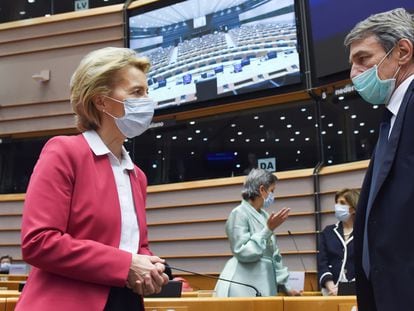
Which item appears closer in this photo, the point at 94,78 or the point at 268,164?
the point at 94,78

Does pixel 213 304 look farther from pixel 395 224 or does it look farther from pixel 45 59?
pixel 45 59

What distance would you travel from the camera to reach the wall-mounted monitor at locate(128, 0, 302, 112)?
7867 millimetres

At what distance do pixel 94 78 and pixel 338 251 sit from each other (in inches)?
125

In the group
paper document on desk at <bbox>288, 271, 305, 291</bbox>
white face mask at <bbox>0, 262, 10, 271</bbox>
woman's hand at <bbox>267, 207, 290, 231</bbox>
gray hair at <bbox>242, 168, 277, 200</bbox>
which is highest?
gray hair at <bbox>242, 168, 277, 200</bbox>

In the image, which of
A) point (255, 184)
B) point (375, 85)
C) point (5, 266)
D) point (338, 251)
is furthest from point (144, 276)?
point (5, 266)

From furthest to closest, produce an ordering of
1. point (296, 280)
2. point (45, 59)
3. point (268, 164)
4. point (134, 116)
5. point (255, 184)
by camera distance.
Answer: point (45, 59) < point (268, 164) < point (296, 280) < point (255, 184) < point (134, 116)

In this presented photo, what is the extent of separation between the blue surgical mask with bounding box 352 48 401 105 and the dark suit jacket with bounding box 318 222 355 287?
2.56 m

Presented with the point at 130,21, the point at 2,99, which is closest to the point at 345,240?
the point at 130,21

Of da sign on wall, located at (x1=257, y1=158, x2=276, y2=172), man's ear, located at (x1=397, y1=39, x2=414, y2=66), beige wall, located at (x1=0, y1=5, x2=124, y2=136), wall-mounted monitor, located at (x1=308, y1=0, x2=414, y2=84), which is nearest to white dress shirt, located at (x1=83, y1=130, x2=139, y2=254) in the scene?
man's ear, located at (x1=397, y1=39, x2=414, y2=66)

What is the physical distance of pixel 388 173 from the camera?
5.00 feet

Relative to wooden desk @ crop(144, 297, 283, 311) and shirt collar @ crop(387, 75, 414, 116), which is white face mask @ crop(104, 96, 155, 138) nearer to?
shirt collar @ crop(387, 75, 414, 116)

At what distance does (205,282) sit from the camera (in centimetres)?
833

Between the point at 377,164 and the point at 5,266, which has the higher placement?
the point at 377,164

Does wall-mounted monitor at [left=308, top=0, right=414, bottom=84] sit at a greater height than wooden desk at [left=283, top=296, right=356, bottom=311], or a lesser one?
greater
